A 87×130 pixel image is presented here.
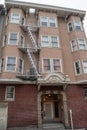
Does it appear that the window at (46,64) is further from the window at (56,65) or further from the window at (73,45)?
the window at (73,45)

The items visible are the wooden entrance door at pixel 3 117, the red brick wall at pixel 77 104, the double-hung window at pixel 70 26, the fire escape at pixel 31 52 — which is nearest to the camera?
the wooden entrance door at pixel 3 117

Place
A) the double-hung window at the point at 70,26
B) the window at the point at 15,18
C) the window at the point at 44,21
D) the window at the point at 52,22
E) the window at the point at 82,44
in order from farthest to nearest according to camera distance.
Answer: the double-hung window at the point at 70,26
the window at the point at 52,22
the window at the point at 44,21
the window at the point at 15,18
the window at the point at 82,44

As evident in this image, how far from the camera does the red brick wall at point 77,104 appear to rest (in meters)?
13.6

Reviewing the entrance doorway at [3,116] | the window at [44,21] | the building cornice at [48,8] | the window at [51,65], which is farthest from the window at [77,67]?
the entrance doorway at [3,116]

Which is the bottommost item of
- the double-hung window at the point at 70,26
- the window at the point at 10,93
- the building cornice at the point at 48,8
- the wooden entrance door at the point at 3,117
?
the wooden entrance door at the point at 3,117

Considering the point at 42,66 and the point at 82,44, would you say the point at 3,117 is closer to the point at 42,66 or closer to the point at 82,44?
the point at 42,66

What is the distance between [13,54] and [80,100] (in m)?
9.08

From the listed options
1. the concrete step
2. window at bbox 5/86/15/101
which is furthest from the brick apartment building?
the concrete step

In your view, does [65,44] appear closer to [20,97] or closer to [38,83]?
[38,83]

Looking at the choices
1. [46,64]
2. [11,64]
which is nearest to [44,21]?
[46,64]

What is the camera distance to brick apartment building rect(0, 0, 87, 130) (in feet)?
43.2

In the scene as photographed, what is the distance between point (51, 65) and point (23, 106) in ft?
18.0

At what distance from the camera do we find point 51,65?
1505 centimetres

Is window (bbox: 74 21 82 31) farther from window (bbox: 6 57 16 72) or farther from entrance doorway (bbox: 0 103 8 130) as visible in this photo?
entrance doorway (bbox: 0 103 8 130)
